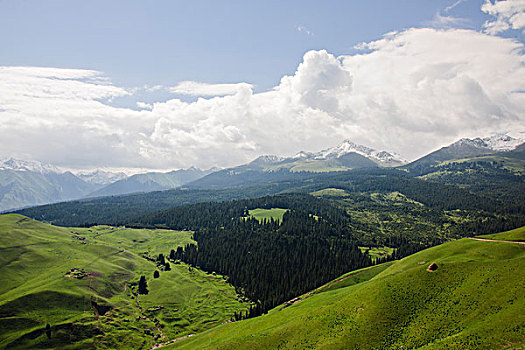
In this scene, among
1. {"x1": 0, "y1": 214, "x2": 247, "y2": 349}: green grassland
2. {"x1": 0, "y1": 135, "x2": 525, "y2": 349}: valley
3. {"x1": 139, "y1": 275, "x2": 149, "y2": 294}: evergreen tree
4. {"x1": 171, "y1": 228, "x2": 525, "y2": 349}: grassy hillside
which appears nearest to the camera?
{"x1": 171, "y1": 228, "x2": 525, "y2": 349}: grassy hillside

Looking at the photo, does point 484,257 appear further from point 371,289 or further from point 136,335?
point 136,335

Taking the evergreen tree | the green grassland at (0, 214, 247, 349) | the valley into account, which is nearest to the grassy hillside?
the valley

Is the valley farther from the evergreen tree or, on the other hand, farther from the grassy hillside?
the evergreen tree

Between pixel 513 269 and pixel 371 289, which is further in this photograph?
pixel 371 289

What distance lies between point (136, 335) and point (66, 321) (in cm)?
2639

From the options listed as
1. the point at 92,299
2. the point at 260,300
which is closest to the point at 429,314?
the point at 260,300

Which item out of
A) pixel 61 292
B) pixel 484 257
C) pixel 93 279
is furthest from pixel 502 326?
pixel 93 279

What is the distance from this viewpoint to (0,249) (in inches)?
6216

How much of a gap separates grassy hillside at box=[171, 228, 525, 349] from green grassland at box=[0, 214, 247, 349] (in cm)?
5636

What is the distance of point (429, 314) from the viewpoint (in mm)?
62062

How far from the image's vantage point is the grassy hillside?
2044 inches

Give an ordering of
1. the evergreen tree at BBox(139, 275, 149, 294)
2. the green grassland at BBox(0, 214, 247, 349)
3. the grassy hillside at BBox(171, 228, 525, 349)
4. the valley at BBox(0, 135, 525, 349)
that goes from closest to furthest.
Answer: the grassy hillside at BBox(171, 228, 525, 349)
the valley at BBox(0, 135, 525, 349)
the green grassland at BBox(0, 214, 247, 349)
the evergreen tree at BBox(139, 275, 149, 294)

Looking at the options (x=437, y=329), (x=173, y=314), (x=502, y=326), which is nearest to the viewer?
(x=502, y=326)

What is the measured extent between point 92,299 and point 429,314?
A: 132 metres
